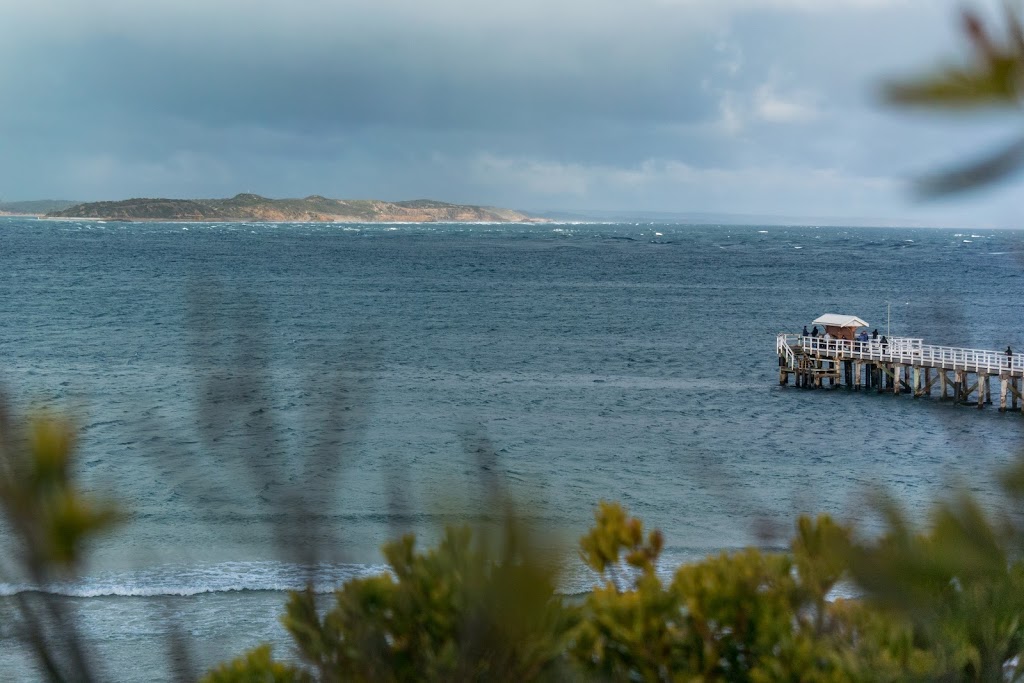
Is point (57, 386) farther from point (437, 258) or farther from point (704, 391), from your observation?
point (437, 258)

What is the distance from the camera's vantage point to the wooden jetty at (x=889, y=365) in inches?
1484

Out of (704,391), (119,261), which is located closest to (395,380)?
(704,391)

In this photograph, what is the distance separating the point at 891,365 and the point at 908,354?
904mm

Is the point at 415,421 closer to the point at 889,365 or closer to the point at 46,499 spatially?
the point at 889,365

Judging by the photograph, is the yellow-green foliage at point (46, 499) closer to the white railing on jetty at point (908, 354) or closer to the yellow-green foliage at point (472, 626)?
the yellow-green foliage at point (472, 626)

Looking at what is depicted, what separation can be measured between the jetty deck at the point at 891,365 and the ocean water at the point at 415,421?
3.87 ft

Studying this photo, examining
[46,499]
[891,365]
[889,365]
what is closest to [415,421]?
[891,365]

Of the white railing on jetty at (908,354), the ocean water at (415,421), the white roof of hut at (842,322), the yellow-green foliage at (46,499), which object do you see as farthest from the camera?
the white roof of hut at (842,322)

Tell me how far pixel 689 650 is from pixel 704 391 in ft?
109

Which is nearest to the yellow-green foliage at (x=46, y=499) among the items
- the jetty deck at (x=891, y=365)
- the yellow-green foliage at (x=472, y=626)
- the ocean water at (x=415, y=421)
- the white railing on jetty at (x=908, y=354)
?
the ocean water at (x=415, y=421)

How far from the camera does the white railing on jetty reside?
37.3 metres

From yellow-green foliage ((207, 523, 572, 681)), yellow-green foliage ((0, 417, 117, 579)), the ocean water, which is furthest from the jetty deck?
yellow-green foliage ((0, 417, 117, 579))

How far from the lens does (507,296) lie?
8556 cm

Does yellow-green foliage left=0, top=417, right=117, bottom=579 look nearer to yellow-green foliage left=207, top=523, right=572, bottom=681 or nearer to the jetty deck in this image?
yellow-green foliage left=207, top=523, right=572, bottom=681
